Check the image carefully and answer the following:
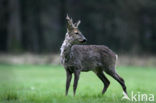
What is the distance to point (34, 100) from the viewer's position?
1090 centimetres

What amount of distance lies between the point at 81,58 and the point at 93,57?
0.40m

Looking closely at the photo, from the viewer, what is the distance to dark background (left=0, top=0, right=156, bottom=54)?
48.9 meters

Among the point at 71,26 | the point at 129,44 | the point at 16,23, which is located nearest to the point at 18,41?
the point at 16,23

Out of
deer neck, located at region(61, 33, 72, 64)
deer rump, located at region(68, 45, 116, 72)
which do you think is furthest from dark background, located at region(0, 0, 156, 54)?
deer neck, located at region(61, 33, 72, 64)

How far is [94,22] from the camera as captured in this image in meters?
50.4

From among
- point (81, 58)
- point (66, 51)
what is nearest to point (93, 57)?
point (81, 58)

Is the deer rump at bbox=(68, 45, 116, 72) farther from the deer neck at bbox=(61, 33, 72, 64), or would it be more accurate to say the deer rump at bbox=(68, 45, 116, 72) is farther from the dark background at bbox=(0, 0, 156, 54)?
the dark background at bbox=(0, 0, 156, 54)

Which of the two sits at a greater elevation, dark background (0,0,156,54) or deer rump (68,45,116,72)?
dark background (0,0,156,54)

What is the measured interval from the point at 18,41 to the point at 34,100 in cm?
3684

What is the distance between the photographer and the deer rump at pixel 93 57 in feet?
41.8

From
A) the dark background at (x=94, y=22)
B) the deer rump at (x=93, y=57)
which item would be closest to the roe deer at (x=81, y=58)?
the deer rump at (x=93, y=57)

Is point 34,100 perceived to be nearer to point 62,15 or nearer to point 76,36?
point 76,36

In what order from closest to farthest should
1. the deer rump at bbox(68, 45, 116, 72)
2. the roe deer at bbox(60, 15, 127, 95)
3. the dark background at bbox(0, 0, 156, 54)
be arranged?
the roe deer at bbox(60, 15, 127, 95) < the deer rump at bbox(68, 45, 116, 72) < the dark background at bbox(0, 0, 156, 54)

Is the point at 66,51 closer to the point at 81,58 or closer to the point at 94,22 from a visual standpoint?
the point at 81,58
